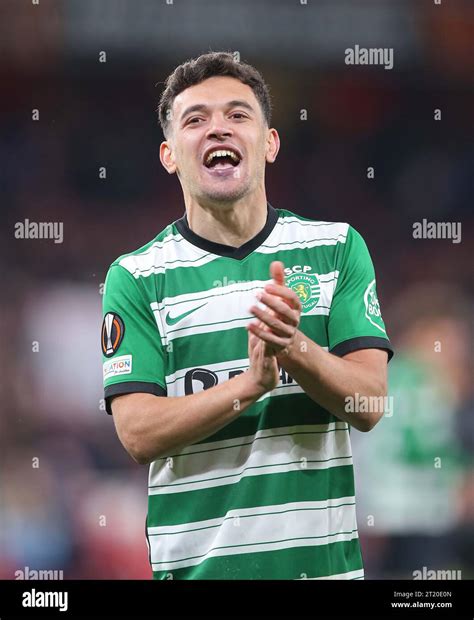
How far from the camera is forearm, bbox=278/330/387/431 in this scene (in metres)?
1.70

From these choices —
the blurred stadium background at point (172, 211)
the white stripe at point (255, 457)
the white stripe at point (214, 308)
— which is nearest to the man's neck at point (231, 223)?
the white stripe at point (214, 308)

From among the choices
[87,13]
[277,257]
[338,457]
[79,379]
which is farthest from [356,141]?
[338,457]

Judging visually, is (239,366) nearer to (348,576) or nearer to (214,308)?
(214,308)

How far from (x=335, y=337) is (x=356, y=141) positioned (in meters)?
2.22

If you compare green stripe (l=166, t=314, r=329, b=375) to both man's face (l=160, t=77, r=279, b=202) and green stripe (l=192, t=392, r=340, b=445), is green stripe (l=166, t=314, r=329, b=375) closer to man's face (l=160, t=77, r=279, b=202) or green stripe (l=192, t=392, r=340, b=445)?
green stripe (l=192, t=392, r=340, b=445)

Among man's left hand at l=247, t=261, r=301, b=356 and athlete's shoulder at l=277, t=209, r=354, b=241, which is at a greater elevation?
athlete's shoulder at l=277, t=209, r=354, b=241

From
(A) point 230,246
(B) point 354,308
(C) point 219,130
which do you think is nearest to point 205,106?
(C) point 219,130

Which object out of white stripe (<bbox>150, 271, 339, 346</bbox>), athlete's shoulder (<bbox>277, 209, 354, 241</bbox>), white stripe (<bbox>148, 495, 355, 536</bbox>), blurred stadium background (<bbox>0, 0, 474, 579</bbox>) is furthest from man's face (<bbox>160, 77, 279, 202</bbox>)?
blurred stadium background (<bbox>0, 0, 474, 579</bbox>)

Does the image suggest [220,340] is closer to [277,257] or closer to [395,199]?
[277,257]

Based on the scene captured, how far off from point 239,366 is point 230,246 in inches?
11.7

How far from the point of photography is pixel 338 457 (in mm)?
1844

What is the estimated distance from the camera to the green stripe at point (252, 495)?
179 cm

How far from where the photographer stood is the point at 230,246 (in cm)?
200

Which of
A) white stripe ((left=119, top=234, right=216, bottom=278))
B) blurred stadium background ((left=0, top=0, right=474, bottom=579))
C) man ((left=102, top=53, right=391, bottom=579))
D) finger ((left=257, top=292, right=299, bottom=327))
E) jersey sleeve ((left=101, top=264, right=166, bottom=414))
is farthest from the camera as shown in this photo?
blurred stadium background ((left=0, top=0, right=474, bottom=579))
